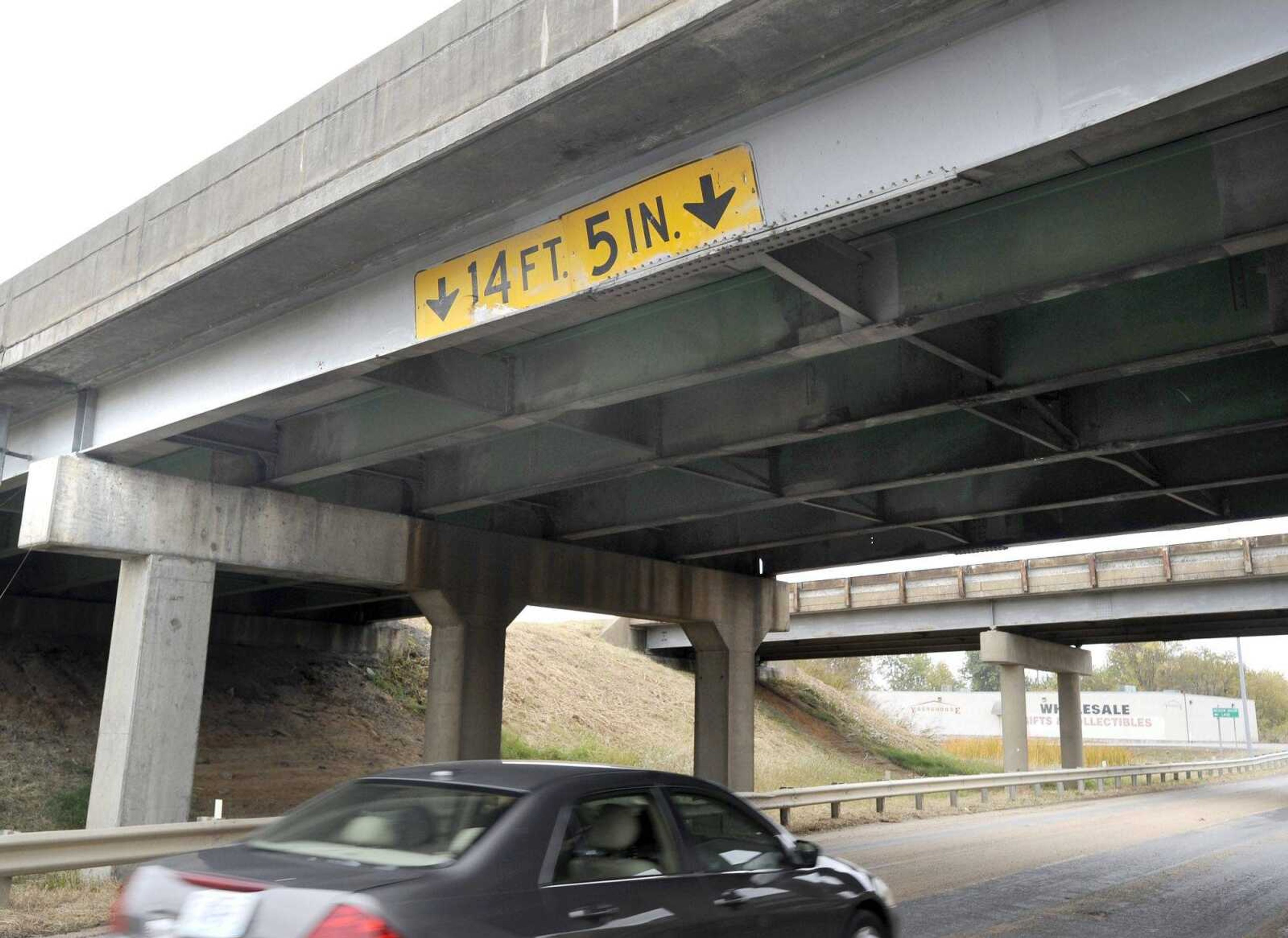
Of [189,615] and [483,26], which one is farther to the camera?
[189,615]

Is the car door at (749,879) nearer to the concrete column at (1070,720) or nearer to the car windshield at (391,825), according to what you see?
the car windshield at (391,825)

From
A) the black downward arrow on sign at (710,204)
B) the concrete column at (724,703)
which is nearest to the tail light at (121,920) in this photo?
the black downward arrow on sign at (710,204)

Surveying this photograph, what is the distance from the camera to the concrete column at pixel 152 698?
40.3ft

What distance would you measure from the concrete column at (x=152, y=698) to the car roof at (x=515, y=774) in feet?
28.2

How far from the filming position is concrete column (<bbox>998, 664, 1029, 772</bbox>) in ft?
113

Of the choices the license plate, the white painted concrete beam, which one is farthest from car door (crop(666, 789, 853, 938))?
the white painted concrete beam

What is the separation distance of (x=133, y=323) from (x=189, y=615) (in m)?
3.81

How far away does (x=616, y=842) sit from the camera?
15.3 feet

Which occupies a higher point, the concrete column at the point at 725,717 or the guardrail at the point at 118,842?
the concrete column at the point at 725,717

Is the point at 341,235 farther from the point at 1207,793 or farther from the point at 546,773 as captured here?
the point at 1207,793

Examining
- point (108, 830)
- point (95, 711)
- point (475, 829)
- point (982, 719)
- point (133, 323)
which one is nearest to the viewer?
point (475, 829)

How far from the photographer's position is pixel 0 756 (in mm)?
19906

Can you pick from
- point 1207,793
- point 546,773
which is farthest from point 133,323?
point 1207,793

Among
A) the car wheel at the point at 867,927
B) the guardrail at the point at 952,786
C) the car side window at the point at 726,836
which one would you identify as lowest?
the guardrail at the point at 952,786
